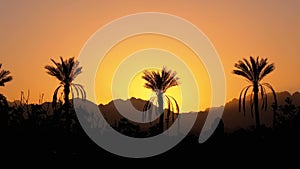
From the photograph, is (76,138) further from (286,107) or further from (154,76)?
(286,107)

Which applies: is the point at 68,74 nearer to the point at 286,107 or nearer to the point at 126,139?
the point at 126,139

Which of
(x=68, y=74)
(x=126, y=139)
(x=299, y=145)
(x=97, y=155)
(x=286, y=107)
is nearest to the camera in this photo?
(x=299, y=145)

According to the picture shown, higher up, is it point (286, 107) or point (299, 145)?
point (286, 107)

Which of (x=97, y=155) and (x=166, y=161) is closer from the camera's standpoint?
(x=166, y=161)

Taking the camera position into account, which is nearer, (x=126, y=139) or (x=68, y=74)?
(x=68, y=74)

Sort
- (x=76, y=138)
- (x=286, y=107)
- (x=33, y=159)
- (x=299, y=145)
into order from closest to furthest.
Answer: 1. (x=299, y=145)
2. (x=33, y=159)
3. (x=76, y=138)
4. (x=286, y=107)

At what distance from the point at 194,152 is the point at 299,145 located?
6.88 metres

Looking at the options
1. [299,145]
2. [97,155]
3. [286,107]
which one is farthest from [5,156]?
[286,107]

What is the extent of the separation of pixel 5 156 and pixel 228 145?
513 inches

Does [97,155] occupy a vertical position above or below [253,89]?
below

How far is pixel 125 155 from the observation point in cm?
3516

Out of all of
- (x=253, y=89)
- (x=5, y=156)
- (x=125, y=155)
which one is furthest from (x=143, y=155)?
(x=253, y=89)

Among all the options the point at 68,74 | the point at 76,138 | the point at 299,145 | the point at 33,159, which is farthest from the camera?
the point at 68,74

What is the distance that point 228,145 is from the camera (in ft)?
103
